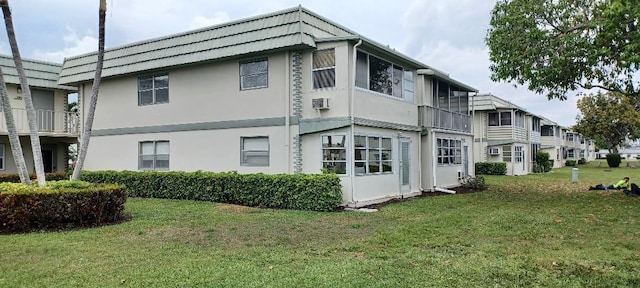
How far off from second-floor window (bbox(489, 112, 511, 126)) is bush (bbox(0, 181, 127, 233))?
2967 cm

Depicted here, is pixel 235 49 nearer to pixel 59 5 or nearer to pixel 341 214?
pixel 59 5

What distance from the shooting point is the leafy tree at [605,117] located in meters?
44.7

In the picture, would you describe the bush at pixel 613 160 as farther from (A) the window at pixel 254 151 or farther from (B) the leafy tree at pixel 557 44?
(A) the window at pixel 254 151

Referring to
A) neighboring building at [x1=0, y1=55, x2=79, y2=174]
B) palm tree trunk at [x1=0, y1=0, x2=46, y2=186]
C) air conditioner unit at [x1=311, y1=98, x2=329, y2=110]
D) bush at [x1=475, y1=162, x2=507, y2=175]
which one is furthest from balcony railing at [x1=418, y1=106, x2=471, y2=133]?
neighboring building at [x1=0, y1=55, x2=79, y2=174]

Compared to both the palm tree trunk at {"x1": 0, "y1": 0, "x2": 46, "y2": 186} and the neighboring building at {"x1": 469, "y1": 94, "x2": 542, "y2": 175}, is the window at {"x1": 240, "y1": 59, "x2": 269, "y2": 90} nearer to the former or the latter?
the palm tree trunk at {"x1": 0, "y1": 0, "x2": 46, "y2": 186}

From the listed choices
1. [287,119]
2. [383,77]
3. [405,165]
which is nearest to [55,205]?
[287,119]

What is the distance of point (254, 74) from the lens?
49.6 feet

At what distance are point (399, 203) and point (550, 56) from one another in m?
6.81

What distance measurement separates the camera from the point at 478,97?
34.6m

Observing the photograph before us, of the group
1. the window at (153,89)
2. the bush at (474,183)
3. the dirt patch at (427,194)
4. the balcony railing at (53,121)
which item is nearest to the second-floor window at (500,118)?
the bush at (474,183)

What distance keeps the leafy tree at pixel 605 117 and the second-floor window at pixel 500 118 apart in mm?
17833

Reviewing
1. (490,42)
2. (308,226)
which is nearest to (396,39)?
(490,42)

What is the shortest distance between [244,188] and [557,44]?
11011 mm

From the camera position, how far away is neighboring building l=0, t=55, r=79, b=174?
19812 mm
